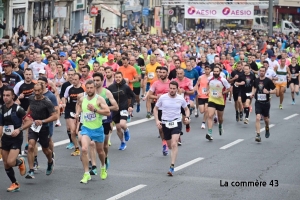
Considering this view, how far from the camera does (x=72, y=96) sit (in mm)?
18484

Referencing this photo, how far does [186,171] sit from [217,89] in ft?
16.7

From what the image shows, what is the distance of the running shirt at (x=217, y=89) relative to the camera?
70.4ft

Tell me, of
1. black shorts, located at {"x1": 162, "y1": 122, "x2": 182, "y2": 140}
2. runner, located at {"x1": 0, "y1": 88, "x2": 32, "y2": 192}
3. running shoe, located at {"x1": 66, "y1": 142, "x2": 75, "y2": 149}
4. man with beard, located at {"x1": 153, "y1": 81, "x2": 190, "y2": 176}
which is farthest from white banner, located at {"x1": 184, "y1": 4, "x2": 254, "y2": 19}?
runner, located at {"x1": 0, "y1": 88, "x2": 32, "y2": 192}

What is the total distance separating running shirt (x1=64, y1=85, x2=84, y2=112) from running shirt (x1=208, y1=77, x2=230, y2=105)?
3.96 meters

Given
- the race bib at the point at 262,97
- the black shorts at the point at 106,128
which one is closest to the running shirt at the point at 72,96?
the black shorts at the point at 106,128

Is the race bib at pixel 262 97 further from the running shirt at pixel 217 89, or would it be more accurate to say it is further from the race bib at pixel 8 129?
the race bib at pixel 8 129

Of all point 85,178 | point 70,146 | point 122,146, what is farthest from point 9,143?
point 122,146

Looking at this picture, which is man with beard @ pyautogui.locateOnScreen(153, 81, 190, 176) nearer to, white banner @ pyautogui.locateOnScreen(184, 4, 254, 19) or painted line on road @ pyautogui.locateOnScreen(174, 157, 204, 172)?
painted line on road @ pyautogui.locateOnScreen(174, 157, 204, 172)

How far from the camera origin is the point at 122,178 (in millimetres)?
15758

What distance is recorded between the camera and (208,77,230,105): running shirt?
845 inches

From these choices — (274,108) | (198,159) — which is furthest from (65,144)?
(274,108)

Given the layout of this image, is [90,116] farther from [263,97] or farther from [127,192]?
[263,97]

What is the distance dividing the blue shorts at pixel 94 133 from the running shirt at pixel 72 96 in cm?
319

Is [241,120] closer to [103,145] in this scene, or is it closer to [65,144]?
[65,144]
